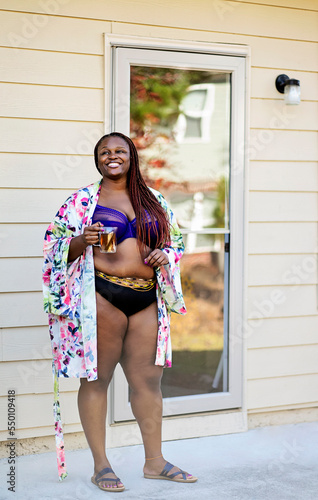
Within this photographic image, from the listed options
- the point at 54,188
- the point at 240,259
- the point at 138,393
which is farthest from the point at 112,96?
the point at 138,393

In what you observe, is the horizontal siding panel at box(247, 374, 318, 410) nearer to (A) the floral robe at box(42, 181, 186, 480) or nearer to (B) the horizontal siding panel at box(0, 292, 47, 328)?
Result: (A) the floral robe at box(42, 181, 186, 480)

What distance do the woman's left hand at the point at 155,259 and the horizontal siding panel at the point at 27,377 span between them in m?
0.99

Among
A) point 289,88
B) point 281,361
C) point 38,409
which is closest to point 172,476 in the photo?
point 38,409

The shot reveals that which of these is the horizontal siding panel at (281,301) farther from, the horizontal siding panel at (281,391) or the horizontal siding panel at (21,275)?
the horizontal siding panel at (21,275)

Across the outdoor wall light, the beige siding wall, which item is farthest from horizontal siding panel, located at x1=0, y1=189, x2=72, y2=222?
the outdoor wall light

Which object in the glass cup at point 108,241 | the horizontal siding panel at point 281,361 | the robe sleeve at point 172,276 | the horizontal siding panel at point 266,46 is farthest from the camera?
the horizontal siding panel at point 281,361

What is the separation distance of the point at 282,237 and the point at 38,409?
1737 mm

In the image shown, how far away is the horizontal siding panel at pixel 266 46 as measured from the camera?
365cm

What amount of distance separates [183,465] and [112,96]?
6.55ft

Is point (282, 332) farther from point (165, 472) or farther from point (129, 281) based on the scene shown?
point (129, 281)

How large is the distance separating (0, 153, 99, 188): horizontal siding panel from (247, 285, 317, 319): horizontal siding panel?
121cm

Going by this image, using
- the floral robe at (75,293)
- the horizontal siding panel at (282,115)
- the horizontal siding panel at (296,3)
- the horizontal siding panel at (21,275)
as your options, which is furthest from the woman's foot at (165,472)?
the horizontal siding panel at (296,3)

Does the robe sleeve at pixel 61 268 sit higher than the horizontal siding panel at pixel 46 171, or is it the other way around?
the horizontal siding panel at pixel 46 171

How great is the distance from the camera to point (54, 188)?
350 centimetres
